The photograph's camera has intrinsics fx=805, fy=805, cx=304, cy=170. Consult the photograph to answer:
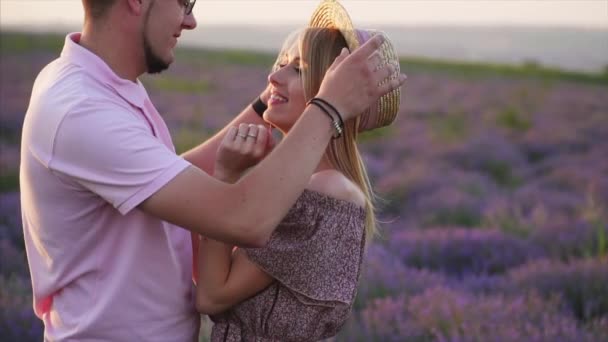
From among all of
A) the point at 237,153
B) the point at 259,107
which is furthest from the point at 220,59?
the point at 237,153

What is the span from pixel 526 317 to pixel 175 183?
3.07m

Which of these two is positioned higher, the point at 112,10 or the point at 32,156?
the point at 112,10

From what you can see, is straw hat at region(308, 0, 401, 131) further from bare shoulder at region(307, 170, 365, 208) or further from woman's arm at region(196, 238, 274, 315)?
woman's arm at region(196, 238, 274, 315)

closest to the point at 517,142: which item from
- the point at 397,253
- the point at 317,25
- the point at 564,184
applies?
the point at 564,184

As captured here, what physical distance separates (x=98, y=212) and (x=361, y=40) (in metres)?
0.81

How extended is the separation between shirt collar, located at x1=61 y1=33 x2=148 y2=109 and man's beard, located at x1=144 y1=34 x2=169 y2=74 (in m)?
0.08

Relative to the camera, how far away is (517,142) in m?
13.8

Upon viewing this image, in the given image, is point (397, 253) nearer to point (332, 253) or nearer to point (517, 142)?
point (332, 253)

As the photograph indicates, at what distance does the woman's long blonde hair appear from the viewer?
2230mm

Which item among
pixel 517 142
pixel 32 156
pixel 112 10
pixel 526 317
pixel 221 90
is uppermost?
pixel 112 10

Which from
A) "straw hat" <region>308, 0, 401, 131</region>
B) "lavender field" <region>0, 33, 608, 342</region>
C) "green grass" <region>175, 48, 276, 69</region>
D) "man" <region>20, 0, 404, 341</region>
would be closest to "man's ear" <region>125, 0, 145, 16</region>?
"man" <region>20, 0, 404, 341</region>

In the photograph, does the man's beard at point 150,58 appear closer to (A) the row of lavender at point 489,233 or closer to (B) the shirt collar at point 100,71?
(B) the shirt collar at point 100,71

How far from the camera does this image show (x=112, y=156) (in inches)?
66.7

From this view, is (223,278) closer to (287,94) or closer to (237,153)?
(237,153)
